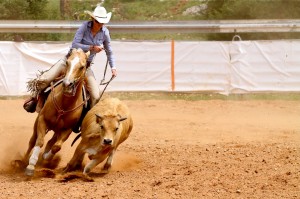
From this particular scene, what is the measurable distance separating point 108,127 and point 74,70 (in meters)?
0.88

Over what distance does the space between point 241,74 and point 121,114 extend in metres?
8.80

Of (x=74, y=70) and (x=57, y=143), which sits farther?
(x=57, y=143)

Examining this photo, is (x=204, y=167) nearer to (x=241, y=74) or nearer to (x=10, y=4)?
(x=241, y=74)

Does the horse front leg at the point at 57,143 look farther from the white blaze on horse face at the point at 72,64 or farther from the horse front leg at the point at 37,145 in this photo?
the white blaze on horse face at the point at 72,64

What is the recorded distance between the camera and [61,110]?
9.23 m

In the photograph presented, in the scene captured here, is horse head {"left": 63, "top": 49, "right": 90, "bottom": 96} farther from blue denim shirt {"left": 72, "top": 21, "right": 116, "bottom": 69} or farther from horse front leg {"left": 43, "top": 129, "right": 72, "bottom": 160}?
horse front leg {"left": 43, "top": 129, "right": 72, "bottom": 160}

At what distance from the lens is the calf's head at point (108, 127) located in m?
8.66

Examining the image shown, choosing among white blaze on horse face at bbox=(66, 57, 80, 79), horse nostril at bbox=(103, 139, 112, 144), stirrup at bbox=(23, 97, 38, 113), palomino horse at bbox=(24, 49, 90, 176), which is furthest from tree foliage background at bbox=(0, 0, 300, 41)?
horse nostril at bbox=(103, 139, 112, 144)

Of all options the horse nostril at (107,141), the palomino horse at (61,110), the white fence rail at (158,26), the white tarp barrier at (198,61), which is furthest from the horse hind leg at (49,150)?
the white fence rail at (158,26)

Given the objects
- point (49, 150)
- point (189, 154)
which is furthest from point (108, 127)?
point (189, 154)

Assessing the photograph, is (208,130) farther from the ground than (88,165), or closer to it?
closer to it

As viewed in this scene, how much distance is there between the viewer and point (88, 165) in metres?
9.09

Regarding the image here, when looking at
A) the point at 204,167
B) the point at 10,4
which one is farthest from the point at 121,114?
the point at 10,4

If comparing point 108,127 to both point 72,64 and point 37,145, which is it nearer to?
point 72,64
